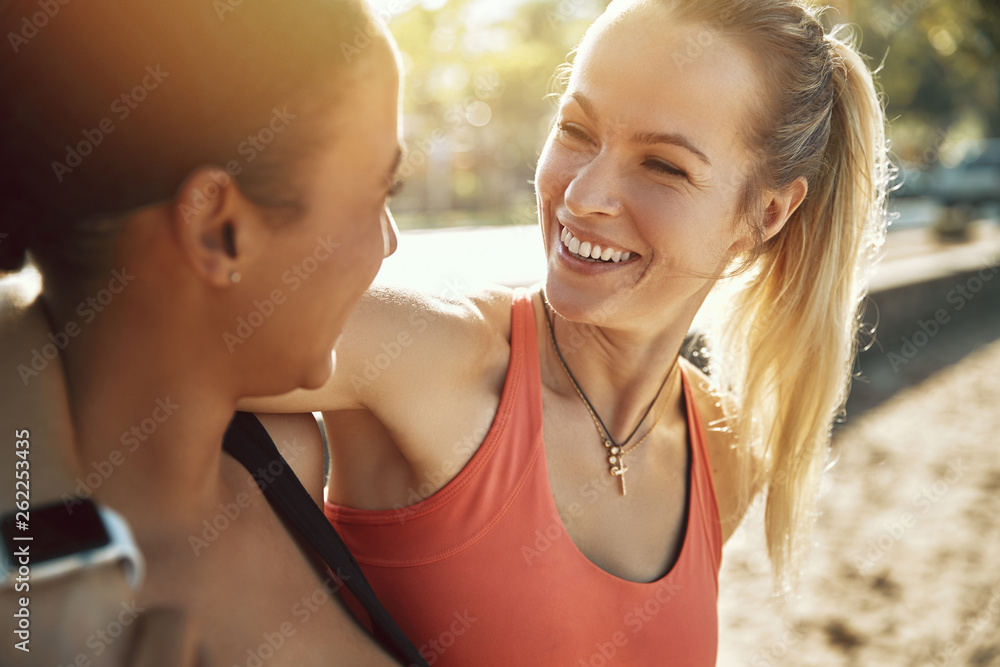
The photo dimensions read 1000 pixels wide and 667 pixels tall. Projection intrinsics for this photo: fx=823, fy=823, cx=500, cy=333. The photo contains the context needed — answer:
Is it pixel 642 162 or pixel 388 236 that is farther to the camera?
pixel 642 162

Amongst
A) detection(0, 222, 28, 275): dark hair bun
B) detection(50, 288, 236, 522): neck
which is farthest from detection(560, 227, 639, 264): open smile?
detection(0, 222, 28, 275): dark hair bun

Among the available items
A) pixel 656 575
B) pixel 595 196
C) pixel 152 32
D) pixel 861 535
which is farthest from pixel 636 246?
pixel 861 535

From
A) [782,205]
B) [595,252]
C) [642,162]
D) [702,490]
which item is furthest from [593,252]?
[702,490]

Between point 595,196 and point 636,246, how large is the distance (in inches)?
6.6

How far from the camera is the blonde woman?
1818mm

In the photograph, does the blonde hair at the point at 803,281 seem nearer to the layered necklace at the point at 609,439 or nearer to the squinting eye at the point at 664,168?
the squinting eye at the point at 664,168

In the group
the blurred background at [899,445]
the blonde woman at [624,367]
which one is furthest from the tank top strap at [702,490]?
the blurred background at [899,445]

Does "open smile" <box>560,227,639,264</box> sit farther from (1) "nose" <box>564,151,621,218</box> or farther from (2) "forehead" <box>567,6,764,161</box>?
(2) "forehead" <box>567,6,764,161</box>

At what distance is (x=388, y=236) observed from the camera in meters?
1.15

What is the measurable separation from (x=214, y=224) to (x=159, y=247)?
0.22ft

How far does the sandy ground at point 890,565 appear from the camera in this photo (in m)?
4.09

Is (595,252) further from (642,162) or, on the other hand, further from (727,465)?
(727,465)

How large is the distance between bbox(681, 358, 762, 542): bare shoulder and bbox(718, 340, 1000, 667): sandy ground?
276 mm

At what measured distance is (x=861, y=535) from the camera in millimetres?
5141
